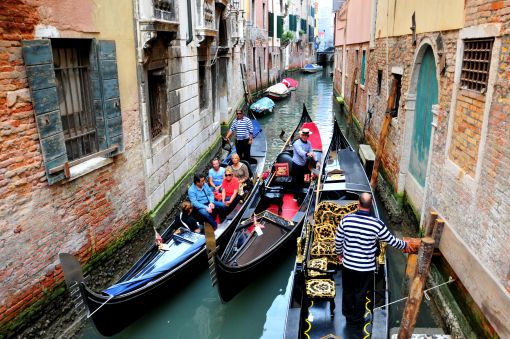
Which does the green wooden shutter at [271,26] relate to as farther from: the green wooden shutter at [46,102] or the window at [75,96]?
the green wooden shutter at [46,102]

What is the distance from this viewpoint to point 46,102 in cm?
310

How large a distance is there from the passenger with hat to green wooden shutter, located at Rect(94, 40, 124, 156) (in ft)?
7.73

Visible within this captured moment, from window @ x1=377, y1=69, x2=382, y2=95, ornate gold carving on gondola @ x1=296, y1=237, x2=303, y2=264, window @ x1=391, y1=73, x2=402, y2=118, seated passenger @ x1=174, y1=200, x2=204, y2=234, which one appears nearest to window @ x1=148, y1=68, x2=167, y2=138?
seated passenger @ x1=174, y1=200, x2=204, y2=234

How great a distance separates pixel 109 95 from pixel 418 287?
3.03m

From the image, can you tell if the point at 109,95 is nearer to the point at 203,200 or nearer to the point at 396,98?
the point at 203,200

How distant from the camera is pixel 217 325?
393cm

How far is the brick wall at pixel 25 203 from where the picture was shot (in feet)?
9.18

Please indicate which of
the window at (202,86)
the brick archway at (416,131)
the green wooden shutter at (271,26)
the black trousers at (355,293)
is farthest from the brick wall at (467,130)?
the green wooden shutter at (271,26)

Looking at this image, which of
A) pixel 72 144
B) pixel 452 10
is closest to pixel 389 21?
pixel 452 10

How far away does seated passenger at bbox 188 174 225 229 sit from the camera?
15.2 ft

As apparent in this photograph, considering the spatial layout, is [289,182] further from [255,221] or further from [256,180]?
[255,221]

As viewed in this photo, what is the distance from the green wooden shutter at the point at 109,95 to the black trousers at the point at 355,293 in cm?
242

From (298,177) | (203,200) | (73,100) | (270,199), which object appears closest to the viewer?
(73,100)

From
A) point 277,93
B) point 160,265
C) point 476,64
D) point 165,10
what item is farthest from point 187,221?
point 277,93
